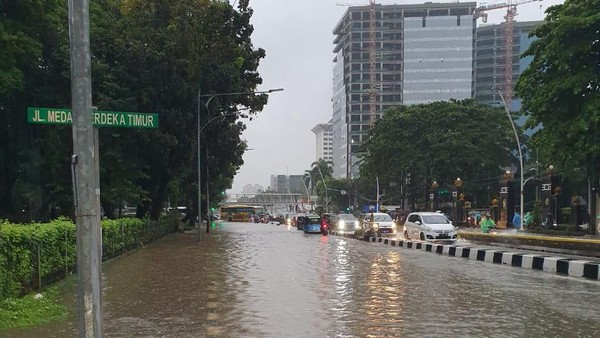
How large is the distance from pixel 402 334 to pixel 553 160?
75.9 feet

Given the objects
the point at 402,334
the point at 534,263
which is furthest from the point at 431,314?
the point at 534,263

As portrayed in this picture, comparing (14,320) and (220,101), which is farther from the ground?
(220,101)

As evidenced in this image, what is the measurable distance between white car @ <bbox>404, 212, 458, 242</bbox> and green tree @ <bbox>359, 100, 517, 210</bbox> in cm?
2681

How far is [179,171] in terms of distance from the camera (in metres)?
33.1

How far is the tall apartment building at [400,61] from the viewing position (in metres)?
140

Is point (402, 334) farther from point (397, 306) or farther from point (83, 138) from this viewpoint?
point (83, 138)

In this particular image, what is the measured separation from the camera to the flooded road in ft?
26.1

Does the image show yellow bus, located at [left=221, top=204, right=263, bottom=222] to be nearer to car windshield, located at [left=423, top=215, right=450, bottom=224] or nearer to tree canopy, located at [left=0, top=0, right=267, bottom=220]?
tree canopy, located at [left=0, top=0, right=267, bottom=220]

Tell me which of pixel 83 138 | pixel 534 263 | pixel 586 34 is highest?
pixel 586 34

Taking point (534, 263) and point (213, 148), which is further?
point (213, 148)

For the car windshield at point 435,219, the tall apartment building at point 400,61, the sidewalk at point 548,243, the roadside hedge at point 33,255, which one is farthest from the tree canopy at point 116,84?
the tall apartment building at point 400,61

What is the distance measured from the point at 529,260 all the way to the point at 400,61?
447ft

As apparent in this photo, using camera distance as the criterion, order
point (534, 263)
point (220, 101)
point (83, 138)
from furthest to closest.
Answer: point (220, 101), point (534, 263), point (83, 138)

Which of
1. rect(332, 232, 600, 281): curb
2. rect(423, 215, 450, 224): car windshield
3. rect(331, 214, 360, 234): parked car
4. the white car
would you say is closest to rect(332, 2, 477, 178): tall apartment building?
rect(331, 214, 360, 234): parked car
